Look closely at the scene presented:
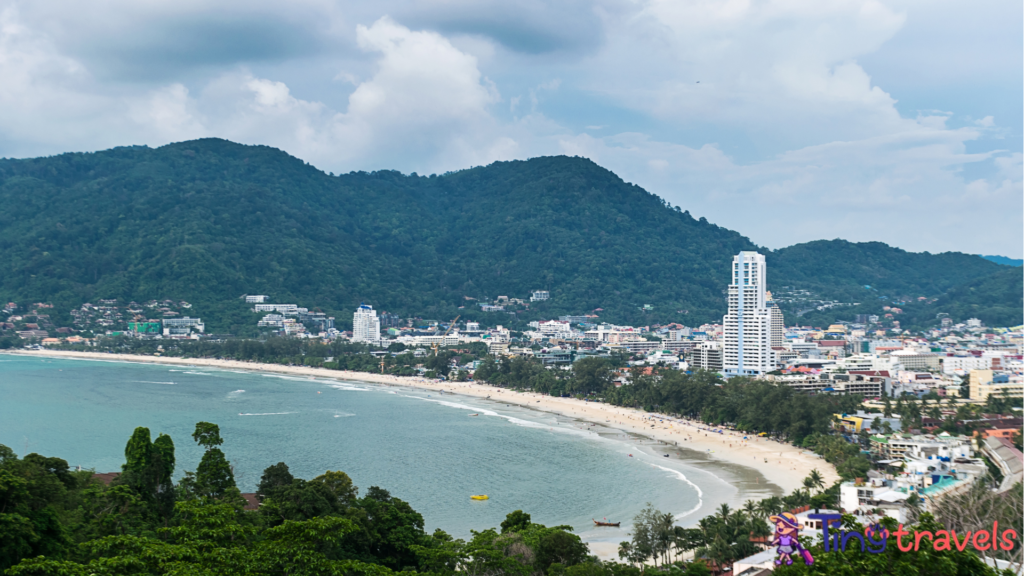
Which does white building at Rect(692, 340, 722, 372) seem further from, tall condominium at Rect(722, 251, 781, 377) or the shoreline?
the shoreline

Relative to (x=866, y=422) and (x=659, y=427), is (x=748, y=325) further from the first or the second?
(x=866, y=422)

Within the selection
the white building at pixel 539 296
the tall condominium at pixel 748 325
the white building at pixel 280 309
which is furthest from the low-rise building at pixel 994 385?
the white building at pixel 539 296

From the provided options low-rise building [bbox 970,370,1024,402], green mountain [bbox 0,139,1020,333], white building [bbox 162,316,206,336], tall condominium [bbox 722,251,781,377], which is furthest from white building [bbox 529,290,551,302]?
low-rise building [bbox 970,370,1024,402]

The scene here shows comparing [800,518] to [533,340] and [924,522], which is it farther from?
[533,340]

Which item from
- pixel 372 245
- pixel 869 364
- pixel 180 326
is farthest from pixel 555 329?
pixel 372 245

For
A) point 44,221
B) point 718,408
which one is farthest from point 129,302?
point 718,408

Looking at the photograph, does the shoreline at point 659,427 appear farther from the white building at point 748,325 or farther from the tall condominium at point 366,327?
the tall condominium at point 366,327
